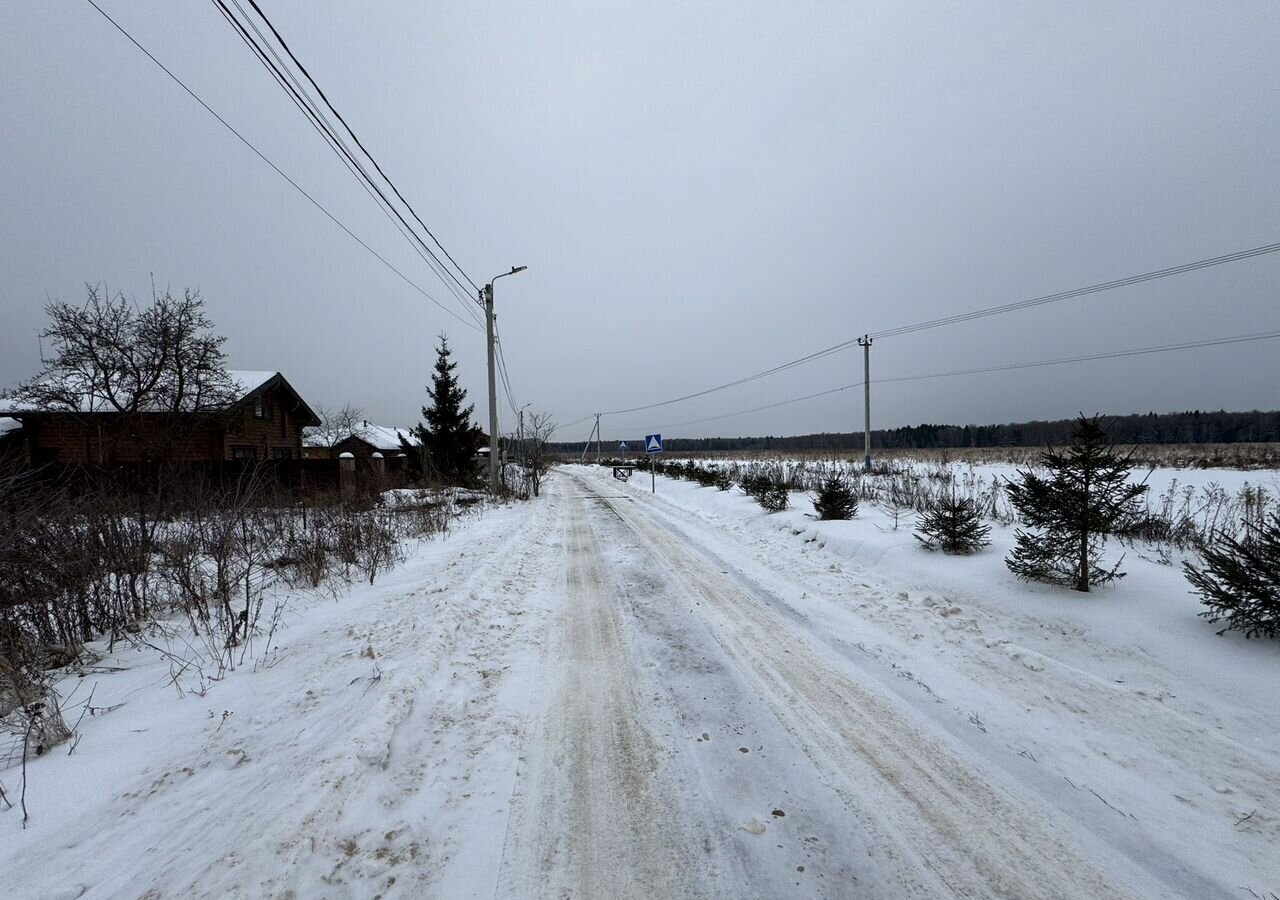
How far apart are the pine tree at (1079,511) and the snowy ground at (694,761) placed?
0.40 meters

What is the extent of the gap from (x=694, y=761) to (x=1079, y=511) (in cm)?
530

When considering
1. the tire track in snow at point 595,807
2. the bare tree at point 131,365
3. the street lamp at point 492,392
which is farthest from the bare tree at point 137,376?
the tire track in snow at point 595,807

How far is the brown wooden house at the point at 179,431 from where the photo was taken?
19017 mm

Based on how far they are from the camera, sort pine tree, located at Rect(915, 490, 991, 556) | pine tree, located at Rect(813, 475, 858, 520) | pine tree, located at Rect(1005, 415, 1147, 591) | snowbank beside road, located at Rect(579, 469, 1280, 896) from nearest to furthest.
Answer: snowbank beside road, located at Rect(579, 469, 1280, 896), pine tree, located at Rect(1005, 415, 1147, 591), pine tree, located at Rect(915, 490, 991, 556), pine tree, located at Rect(813, 475, 858, 520)

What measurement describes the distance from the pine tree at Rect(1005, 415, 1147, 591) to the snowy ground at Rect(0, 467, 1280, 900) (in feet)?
1.32

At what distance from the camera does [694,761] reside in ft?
9.92

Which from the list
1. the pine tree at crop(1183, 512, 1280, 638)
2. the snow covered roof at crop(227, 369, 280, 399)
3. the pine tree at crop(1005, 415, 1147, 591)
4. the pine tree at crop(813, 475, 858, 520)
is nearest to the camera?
the pine tree at crop(1183, 512, 1280, 638)

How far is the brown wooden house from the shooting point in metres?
19.0

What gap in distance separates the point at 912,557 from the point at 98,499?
11.2 m

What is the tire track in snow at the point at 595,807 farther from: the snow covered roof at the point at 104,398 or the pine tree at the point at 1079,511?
the snow covered roof at the point at 104,398

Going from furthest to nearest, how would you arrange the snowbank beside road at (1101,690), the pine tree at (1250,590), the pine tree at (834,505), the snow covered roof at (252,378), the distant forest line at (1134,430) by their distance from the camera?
1. the distant forest line at (1134,430)
2. the snow covered roof at (252,378)
3. the pine tree at (834,505)
4. the pine tree at (1250,590)
5. the snowbank beside road at (1101,690)

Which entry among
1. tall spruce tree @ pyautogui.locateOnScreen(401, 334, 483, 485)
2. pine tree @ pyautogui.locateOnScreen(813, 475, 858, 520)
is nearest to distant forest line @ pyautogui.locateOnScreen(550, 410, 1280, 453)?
tall spruce tree @ pyautogui.locateOnScreen(401, 334, 483, 485)

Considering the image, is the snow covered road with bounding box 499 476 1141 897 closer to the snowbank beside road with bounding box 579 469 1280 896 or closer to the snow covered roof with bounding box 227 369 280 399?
the snowbank beside road with bounding box 579 469 1280 896

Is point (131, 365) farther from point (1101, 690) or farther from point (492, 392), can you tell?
point (1101, 690)
